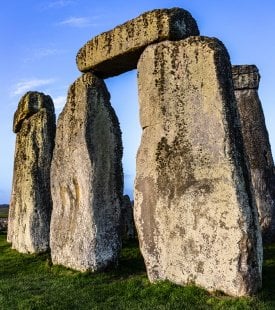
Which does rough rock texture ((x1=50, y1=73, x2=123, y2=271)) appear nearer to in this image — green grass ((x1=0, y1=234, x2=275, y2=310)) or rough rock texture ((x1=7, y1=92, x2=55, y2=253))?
green grass ((x1=0, y1=234, x2=275, y2=310))

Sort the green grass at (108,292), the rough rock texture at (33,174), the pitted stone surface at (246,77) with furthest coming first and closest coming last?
the pitted stone surface at (246,77)
the rough rock texture at (33,174)
the green grass at (108,292)

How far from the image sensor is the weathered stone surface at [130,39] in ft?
37.3

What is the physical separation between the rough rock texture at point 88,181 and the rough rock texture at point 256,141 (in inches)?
245

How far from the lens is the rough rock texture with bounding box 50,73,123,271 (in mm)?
12852

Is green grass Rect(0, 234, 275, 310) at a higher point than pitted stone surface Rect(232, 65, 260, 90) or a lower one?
lower

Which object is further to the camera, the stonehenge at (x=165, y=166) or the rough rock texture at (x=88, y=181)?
the rough rock texture at (x=88, y=181)

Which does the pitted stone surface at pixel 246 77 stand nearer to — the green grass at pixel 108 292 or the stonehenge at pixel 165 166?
the stonehenge at pixel 165 166

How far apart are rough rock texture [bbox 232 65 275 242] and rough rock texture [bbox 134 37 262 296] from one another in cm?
750

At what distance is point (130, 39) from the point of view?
39.2 feet

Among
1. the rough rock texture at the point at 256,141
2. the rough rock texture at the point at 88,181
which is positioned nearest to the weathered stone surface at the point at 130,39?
the rough rock texture at the point at 88,181

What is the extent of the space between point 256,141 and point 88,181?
7253 millimetres

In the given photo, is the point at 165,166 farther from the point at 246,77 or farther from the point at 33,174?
the point at 246,77

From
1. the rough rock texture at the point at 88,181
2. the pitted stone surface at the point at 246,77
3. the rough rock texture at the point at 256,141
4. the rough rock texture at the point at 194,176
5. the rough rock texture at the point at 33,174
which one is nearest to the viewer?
the rough rock texture at the point at 194,176

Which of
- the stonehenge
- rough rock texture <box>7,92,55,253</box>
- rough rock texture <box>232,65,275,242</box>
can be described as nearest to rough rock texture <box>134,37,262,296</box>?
the stonehenge
